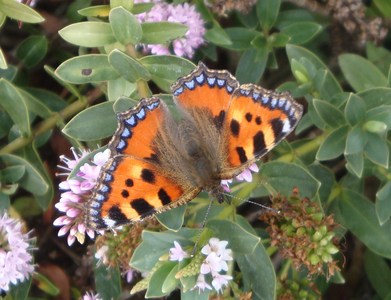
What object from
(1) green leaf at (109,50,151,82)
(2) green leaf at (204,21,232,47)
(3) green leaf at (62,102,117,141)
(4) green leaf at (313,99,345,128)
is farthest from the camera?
(2) green leaf at (204,21,232,47)

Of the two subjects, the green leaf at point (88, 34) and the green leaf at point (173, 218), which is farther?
the green leaf at point (88, 34)

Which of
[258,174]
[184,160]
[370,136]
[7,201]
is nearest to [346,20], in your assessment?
[370,136]

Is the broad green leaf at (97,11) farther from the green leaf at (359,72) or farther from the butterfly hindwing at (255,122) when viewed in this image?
the green leaf at (359,72)

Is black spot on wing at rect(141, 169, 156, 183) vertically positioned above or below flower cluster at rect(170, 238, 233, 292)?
above

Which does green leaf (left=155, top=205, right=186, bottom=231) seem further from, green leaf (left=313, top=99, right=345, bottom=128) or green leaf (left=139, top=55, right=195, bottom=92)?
green leaf (left=313, top=99, right=345, bottom=128)

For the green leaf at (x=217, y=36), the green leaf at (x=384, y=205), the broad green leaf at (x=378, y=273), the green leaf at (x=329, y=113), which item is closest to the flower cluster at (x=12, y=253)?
the green leaf at (x=217, y=36)

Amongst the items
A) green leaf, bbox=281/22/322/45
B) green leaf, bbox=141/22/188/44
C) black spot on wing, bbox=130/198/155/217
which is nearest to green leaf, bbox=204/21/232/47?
green leaf, bbox=281/22/322/45

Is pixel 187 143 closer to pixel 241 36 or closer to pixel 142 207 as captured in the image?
pixel 142 207
